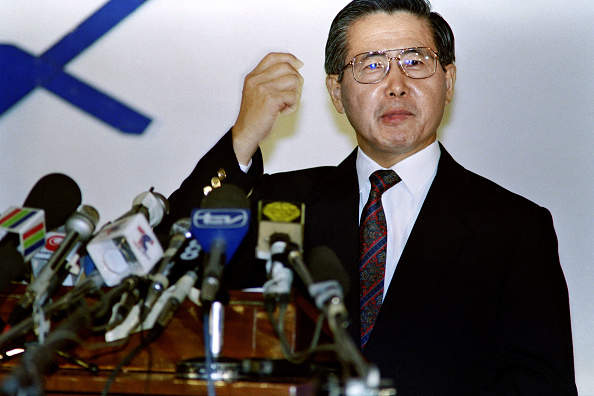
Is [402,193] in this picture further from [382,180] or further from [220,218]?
[220,218]

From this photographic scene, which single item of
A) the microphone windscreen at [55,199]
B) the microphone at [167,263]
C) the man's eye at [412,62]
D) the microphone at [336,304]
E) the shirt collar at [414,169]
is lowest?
the microphone at [336,304]

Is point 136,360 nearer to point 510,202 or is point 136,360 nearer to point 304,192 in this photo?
point 304,192

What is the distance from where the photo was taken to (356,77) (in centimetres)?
226

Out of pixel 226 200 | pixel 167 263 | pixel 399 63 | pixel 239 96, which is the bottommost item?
pixel 167 263

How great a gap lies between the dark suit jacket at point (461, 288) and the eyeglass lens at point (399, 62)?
323 millimetres

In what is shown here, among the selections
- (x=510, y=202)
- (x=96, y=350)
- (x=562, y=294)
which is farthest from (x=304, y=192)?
(x=96, y=350)

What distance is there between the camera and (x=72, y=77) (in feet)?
9.31

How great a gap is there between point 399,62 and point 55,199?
1148 mm

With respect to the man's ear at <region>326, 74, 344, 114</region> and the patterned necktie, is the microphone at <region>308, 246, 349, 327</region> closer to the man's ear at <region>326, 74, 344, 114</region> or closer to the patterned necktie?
the patterned necktie

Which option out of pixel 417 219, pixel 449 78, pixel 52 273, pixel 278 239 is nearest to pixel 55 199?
pixel 52 273

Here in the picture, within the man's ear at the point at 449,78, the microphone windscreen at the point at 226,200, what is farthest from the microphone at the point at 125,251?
the man's ear at the point at 449,78

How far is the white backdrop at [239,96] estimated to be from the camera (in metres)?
2.68

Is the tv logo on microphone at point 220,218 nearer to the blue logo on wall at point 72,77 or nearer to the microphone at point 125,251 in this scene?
the microphone at point 125,251

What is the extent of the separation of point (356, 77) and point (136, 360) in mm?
1230
